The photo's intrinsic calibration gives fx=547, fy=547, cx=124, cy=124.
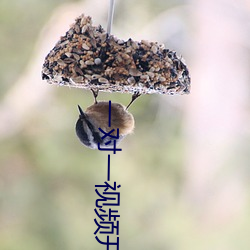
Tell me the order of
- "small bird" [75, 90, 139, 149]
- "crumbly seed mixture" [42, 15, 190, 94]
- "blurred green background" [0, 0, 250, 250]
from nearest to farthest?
1. "crumbly seed mixture" [42, 15, 190, 94]
2. "small bird" [75, 90, 139, 149]
3. "blurred green background" [0, 0, 250, 250]

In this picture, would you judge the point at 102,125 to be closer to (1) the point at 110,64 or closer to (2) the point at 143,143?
(1) the point at 110,64

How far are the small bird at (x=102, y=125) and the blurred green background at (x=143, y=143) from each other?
126cm

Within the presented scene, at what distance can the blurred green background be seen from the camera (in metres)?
2.29

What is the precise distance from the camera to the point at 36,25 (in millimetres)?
2350

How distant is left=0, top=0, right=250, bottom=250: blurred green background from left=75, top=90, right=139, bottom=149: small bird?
4.12 ft

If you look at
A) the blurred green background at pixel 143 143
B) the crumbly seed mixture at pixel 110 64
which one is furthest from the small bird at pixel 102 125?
the blurred green background at pixel 143 143

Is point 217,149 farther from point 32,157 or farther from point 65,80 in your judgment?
point 65,80

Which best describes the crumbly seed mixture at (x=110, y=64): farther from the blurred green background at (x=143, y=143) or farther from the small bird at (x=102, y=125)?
the blurred green background at (x=143, y=143)

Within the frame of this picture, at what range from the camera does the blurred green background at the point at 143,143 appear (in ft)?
7.51

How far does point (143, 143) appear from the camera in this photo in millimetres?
2520

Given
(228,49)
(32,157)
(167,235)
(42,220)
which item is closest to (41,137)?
(32,157)

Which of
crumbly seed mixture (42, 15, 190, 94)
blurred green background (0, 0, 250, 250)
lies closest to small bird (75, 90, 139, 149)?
crumbly seed mixture (42, 15, 190, 94)

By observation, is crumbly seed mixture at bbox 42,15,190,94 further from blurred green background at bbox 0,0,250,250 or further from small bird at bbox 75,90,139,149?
blurred green background at bbox 0,0,250,250

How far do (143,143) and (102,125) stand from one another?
1532 mm
